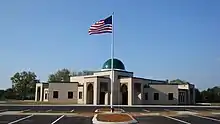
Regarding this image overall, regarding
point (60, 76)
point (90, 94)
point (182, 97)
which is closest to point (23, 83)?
point (60, 76)

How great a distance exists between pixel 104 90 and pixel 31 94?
4492cm

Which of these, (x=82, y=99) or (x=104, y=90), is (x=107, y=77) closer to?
(x=104, y=90)

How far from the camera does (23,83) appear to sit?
99.4m

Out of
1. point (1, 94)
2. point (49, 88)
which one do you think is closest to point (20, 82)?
point (1, 94)

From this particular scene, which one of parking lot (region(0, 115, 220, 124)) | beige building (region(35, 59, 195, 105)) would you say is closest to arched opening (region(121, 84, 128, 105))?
beige building (region(35, 59, 195, 105))

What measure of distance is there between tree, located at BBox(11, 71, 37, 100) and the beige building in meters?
25.0

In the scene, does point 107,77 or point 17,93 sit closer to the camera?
point 107,77

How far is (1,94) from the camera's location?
359ft

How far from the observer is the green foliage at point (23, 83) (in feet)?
325

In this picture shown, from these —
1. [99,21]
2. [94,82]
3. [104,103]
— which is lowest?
[104,103]

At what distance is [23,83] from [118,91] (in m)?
43.9

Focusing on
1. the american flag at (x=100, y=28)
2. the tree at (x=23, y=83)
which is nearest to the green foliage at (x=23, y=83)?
the tree at (x=23, y=83)

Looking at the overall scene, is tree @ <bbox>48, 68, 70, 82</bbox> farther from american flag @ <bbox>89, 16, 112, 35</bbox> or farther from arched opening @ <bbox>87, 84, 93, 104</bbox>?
american flag @ <bbox>89, 16, 112, 35</bbox>

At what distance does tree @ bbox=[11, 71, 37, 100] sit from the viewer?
99.1 m
